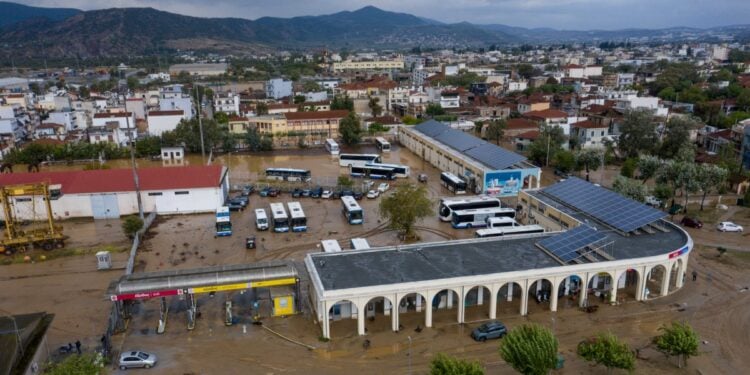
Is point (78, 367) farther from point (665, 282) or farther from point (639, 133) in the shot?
point (639, 133)

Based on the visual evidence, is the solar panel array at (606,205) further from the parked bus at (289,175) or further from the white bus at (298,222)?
the parked bus at (289,175)

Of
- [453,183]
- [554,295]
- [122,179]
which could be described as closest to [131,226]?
[122,179]

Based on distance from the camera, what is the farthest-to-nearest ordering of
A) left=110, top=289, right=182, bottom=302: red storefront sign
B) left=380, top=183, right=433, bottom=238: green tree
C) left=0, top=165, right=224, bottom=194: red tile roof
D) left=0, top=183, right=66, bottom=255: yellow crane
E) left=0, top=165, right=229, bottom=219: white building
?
left=0, top=165, right=224, bottom=194: red tile roof → left=0, top=165, right=229, bottom=219: white building → left=380, top=183, right=433, bottom=238: green tree → left=0, top=183, right=66, bottom=255: yellow crane → left=110, top=289, right=182, bottom=302: red storefront sign

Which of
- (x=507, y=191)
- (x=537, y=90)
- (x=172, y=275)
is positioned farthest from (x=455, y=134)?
(x=537, y=90)

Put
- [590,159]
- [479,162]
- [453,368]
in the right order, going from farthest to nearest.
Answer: [590,159], [479,162], [453,368]

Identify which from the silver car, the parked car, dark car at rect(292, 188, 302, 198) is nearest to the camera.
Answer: the silver car

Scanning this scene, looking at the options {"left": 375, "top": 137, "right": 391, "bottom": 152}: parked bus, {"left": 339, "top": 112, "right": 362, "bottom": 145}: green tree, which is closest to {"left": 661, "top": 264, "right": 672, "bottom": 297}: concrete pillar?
{"left": 375, "top": 137, "right": 391, "bottom": 152}: parked bus

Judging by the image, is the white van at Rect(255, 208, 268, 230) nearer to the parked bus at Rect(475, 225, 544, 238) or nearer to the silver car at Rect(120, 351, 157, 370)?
the parked bus at Rect(475, 225, 544, 238)
